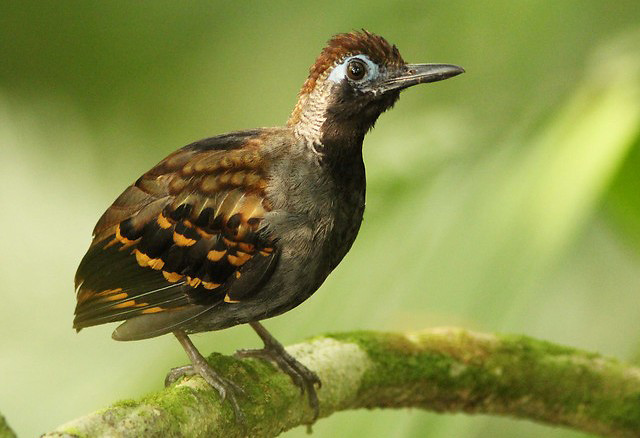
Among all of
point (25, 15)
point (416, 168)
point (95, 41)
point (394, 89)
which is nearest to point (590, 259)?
point (416, 168)

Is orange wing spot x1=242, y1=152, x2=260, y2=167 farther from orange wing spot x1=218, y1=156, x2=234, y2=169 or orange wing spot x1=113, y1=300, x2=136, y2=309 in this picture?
orange wing spot x1=113, y1=300, x2=136, y2=309

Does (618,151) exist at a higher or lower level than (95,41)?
lower

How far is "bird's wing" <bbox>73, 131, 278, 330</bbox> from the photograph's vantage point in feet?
10.4

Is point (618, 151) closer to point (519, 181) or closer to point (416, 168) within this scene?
point (519, 181)

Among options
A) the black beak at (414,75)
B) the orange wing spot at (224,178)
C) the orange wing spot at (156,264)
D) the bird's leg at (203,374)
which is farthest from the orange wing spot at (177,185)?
the black beak at (414,75)

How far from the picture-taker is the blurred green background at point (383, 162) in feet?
10.5

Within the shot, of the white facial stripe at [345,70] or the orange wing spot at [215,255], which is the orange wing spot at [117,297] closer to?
the orange wing spot at [215,255]

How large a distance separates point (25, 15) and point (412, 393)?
2507 millimetres

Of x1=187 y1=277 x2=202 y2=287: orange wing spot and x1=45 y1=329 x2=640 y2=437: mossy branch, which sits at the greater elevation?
x1=187 y1=277 x2=202 y2=287: orange wing spot

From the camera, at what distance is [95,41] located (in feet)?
15.5

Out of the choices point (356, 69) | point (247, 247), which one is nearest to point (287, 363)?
point (247, 247)

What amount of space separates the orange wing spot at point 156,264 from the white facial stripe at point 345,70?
2.73 ft

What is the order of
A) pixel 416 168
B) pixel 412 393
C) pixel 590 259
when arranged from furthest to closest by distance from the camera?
pixel 590 259 → pixel 416 168 → pixel 412 393

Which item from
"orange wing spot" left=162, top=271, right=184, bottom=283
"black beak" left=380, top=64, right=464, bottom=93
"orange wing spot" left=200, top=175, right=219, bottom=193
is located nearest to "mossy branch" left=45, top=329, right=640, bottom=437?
"orange wing spot" left=162, top=271, right=184, bottom=283
